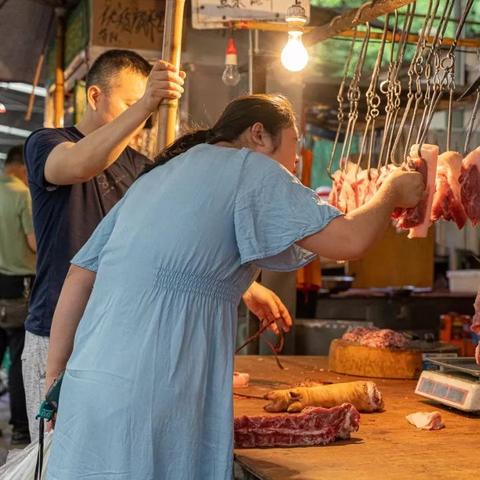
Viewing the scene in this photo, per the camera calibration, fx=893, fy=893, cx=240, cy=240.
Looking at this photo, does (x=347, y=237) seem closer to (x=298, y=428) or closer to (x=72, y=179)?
(x=298, y=428)

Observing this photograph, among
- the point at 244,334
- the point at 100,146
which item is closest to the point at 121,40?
the point at 244,334

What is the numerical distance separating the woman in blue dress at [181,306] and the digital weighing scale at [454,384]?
122 cm

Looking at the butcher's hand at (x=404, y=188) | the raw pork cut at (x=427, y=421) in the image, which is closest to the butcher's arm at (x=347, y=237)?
the butcher's hand at (x=404, y=188)

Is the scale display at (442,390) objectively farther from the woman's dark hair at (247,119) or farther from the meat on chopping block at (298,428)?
the woman's dark hair at (247,119)

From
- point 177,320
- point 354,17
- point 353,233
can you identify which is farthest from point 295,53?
point 177,320

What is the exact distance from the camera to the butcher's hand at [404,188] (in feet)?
9.16

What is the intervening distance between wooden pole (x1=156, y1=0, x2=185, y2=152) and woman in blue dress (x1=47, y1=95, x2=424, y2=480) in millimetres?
771

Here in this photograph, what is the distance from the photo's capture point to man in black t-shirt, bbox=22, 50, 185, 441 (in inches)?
134

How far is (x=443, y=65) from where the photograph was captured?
11.6 feet

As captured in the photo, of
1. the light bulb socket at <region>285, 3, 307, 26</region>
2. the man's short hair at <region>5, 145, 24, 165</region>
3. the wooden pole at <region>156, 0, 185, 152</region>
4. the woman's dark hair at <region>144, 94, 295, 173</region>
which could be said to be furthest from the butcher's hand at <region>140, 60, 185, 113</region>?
the man's short hair at <region>5, 145, 24, 165</region>

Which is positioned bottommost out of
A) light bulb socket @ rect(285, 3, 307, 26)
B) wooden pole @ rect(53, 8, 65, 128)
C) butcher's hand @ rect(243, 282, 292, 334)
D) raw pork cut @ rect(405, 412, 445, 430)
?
raw pork cut @ rect(405, 412, 445, 430)

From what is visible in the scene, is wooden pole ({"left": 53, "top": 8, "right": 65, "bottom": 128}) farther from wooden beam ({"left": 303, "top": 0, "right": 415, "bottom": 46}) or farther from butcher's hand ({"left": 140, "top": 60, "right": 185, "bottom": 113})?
butcher's hand ({"left": 140, "top": 60, "right": 185, "bottom": 113})

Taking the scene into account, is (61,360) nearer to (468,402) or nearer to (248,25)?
(468,402)

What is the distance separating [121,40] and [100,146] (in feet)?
15.9
